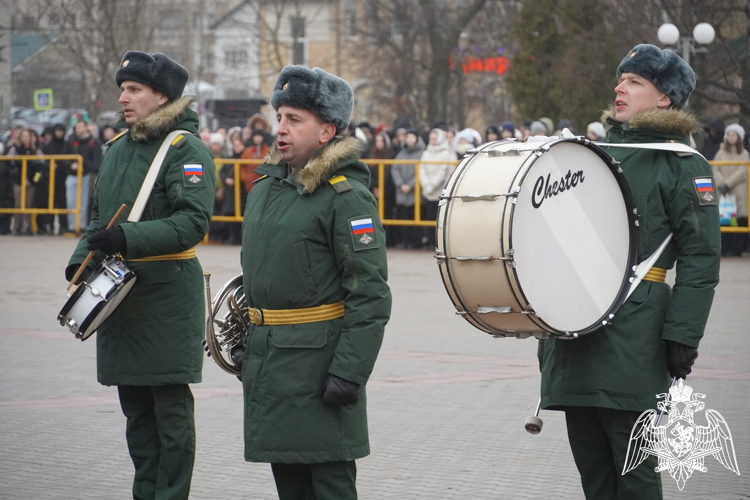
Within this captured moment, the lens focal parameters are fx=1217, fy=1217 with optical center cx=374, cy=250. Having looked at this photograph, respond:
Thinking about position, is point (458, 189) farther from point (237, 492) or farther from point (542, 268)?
point (237, 492)

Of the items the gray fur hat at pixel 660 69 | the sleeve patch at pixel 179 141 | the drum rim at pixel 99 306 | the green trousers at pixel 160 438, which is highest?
the gray fur hat at pixel 660 69

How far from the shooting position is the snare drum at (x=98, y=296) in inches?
201

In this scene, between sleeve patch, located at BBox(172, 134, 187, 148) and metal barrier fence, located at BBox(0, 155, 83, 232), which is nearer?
sleeve patch, located at BBox(172, 134, 187, 148)

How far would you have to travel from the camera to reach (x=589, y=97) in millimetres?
24938

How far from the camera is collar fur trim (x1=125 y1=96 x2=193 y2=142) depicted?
17.5 feet

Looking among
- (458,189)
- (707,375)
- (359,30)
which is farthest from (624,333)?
(359,30)

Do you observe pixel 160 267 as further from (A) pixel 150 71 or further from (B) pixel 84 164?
(B) pixel 84 164

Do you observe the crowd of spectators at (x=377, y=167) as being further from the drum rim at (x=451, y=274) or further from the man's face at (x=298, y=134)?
the man's face at (x=298, y=134)

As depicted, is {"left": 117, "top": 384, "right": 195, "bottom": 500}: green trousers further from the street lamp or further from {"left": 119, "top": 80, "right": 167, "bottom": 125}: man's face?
the street lamp

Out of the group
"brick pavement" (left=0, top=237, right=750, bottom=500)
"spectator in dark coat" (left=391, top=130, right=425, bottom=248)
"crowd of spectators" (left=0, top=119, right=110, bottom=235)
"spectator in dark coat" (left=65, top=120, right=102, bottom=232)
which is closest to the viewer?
"brick pavement" (left=0, top=237, right=750, bottom=500)

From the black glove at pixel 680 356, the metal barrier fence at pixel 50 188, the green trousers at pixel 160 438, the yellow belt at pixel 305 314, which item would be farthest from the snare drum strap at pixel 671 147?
the metal barrier fence at pixel 50 188

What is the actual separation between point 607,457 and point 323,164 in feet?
5.36

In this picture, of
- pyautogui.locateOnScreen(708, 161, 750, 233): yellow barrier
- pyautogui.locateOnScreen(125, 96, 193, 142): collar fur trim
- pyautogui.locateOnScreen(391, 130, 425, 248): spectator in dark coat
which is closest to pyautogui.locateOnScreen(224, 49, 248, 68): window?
pyautogui.locateOnScreen(391, 130, 425, 248): spectator in dark coat

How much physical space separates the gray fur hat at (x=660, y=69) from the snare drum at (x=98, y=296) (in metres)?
2.24
